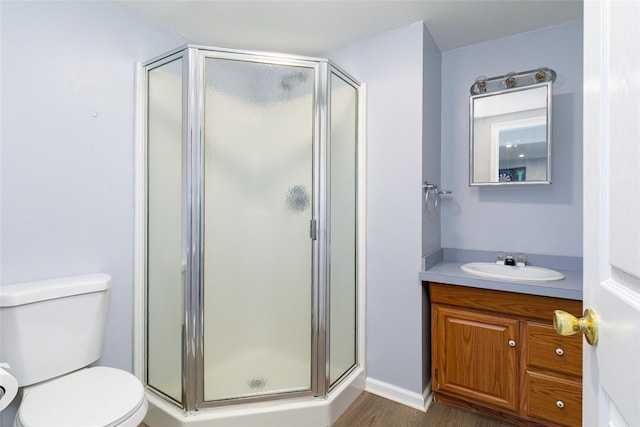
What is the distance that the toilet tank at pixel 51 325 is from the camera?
1.35 meters

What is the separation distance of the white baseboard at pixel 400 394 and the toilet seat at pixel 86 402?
55.8 inches

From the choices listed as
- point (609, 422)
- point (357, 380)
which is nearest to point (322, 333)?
point (357, 380)

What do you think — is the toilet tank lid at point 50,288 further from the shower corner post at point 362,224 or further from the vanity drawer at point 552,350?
the vanity drawer at point 552,350

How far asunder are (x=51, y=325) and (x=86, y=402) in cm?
42

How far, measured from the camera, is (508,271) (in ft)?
6.85

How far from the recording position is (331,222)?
6.48ft

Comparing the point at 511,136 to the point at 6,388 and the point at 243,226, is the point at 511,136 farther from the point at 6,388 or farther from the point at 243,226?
the point at 6,388

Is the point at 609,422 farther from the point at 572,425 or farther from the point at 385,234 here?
the point at 385,234

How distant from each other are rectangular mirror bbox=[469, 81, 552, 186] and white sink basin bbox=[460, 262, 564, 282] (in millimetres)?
545

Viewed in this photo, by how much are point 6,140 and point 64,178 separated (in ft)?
0.87

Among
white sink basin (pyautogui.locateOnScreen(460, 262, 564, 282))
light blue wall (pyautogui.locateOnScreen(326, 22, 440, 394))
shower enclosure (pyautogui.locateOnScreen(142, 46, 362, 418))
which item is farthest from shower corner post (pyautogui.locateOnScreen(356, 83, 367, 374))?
white sink basin (pyautogui.locateOnScreen(460, 262, 564, 282))

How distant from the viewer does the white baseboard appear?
2.01m

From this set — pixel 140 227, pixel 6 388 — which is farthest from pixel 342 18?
pixel 6 388

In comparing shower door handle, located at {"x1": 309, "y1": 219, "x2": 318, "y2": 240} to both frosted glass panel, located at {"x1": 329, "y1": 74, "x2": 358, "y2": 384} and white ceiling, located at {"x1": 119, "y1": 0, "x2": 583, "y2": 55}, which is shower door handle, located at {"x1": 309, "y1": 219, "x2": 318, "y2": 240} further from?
white ceiling, located at {"x1": 119, "y1": 0, "x2": 583, "y2": 55}
